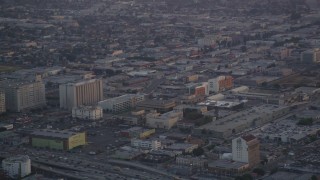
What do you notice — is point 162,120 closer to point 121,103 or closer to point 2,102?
point 121,103

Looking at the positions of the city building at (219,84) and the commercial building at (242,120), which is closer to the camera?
the commercial building at (242,120)

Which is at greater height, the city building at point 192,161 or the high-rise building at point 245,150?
the high-rise building at point 245,150

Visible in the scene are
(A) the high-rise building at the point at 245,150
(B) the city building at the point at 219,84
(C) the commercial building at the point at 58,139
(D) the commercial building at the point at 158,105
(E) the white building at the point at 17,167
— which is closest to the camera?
(E) the white building at the point at 17,167

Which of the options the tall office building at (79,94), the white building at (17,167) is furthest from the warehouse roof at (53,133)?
the tall office building at (79,94)

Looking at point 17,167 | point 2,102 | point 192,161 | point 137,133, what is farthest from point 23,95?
point 192,161

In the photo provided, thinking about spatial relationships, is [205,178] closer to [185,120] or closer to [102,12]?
[185,120]

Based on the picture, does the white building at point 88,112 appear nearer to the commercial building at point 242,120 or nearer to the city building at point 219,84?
the commercial building at point 242,120
